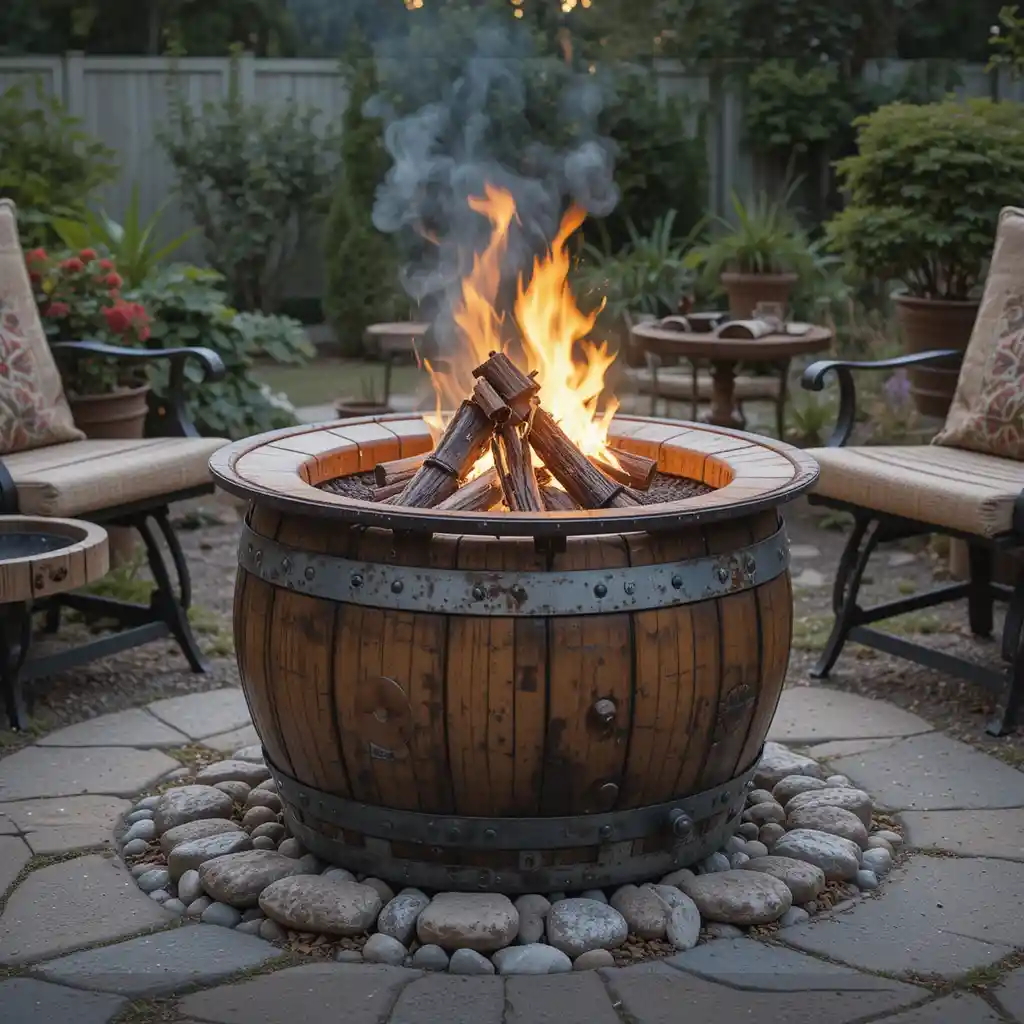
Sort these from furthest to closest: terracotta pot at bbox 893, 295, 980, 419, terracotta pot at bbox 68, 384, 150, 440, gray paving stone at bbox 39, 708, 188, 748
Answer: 1. terracotta pot at bbox 893, 295, 980, 419
2. terracotta pot at bbox 68, 384, 150, 440
3. gray paving stone at bbox 39, 708, 188, 748

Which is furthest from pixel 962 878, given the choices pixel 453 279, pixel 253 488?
pixel 453 279

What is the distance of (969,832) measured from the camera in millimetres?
2918

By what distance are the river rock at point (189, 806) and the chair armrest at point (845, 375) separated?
1.87 meters

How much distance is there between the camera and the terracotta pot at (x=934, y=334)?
559 centimetres

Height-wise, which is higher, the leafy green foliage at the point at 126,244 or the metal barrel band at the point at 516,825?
the leafy green foliage at the point at 126,244

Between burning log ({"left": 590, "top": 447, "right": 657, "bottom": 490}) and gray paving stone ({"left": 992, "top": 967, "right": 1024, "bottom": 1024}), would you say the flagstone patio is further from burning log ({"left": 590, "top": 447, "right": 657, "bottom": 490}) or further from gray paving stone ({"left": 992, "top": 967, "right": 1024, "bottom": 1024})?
burning log ({"left": 590, "top": 447, "right": 657, "bottom": 490})

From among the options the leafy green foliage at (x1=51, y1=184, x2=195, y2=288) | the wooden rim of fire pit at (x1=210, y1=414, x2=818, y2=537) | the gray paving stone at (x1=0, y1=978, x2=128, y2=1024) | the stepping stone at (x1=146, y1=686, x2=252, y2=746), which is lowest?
the stepping stone at (x1=146, y1=686, x2=252, y2=746)

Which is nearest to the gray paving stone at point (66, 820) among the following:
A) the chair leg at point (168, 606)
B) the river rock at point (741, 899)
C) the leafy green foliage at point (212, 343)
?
the chair leg at point (168, 606)

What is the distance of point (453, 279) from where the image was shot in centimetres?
909

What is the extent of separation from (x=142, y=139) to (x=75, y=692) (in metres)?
7.08

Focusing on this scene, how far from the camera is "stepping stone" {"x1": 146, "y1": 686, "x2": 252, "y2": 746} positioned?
3.51m

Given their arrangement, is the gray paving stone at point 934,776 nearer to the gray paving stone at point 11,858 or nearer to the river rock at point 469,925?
the river rock at point 469,925

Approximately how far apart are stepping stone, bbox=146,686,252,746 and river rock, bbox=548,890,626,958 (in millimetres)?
1243

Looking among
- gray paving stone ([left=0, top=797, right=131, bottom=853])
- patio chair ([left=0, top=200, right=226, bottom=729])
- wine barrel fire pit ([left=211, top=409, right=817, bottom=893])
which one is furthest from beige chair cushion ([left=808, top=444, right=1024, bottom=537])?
gray paving stone ([left=0, top=797, right=131, bottom=853])
